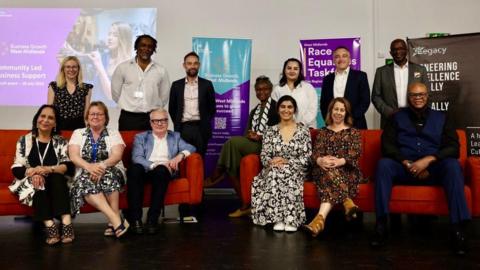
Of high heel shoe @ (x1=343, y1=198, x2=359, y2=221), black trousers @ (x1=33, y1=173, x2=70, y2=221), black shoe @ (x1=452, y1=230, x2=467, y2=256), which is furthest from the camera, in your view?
high heel shoe @ (x1=343, y1=198, x2=359, y2=221)

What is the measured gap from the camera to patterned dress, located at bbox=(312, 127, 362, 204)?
3641 millimetres

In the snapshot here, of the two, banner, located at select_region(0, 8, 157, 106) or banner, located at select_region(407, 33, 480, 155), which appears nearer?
banner, located at select_region(407, 33, 480, 155)

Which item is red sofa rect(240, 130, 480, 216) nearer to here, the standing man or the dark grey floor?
the dark grey floor

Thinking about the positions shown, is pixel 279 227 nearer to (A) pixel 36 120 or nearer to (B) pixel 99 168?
(B) pixel 99 168

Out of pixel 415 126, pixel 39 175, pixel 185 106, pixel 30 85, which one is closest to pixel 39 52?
pixel 30 85

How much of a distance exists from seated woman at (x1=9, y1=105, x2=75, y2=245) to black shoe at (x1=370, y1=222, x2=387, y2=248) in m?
2.14

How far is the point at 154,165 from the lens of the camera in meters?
3.82

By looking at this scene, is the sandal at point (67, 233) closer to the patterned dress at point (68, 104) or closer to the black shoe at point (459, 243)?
the patterned dress at point (68, 104)

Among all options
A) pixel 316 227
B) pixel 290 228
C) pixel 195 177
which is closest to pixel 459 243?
pixel 316 227

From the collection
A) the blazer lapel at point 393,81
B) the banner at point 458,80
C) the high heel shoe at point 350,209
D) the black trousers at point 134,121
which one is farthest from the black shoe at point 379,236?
the black trousers at point 134,121

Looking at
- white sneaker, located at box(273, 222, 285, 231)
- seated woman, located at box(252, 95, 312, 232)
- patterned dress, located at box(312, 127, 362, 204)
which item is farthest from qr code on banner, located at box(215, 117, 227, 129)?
white sneaker, located at box(273, 222, 285, 231)

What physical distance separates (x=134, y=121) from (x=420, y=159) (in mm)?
2631

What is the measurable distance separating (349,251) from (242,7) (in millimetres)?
4130

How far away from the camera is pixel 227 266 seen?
9.11ft
